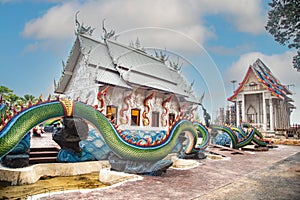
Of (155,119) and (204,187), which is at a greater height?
(155,119)

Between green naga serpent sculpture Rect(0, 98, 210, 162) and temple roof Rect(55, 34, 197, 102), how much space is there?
5545 mm

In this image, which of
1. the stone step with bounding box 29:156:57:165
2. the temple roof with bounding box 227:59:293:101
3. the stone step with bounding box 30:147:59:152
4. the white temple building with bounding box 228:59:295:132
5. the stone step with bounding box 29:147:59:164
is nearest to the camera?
the stone step with bounding box 29:156:57:165

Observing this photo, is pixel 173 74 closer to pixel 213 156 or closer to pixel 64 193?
pixel 213 156

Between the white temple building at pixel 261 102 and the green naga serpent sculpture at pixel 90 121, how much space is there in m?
18.3

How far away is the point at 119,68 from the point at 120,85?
2042mm

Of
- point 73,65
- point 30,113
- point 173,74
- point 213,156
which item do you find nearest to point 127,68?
point 73,65

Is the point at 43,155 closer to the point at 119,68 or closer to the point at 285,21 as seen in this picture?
the point at 285,21

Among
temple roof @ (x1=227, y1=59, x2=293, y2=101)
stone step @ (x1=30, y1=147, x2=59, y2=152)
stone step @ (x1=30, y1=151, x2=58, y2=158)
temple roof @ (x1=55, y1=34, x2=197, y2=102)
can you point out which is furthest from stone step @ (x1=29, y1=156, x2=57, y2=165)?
temple roof @ (x1=227, y1=59, x2=293, y2=101)

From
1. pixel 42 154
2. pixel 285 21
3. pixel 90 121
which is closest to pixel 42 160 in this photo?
pixel 42 154

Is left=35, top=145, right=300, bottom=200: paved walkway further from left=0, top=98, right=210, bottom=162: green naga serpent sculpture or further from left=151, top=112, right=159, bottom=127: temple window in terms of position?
left=151, top=112, right=159, bottom=127: temple window

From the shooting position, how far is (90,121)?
479 centimetres

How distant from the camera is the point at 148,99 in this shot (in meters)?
13.6

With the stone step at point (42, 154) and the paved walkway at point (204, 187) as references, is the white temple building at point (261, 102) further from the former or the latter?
the stone step at point (42, 154)

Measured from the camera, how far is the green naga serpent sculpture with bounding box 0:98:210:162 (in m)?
3.84
